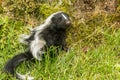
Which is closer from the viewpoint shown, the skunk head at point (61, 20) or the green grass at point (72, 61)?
the green grass at point (72, 61)

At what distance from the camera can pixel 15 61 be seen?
6770mm

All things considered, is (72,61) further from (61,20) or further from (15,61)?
(15,61)

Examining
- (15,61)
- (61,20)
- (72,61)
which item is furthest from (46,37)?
(15,61)

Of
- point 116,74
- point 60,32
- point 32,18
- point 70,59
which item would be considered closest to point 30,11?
point 32,18

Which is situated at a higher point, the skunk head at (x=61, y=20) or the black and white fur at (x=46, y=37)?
the skunk head at (x=61, y=20)

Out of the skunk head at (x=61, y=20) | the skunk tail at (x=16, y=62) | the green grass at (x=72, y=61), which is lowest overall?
the green grass at (x=72, y=61)

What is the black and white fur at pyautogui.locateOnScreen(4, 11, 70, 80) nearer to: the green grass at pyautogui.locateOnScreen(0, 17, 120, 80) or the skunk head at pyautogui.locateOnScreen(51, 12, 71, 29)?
the skunk head at pyautogui.locateOnScreen(51, 12, 71, 29)

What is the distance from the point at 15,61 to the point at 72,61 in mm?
852

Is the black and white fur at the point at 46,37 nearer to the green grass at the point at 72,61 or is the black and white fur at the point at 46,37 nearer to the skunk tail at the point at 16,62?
the skunk tail at the point at 16,62

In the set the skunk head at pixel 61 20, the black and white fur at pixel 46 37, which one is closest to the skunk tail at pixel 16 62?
the black and white fur at pixel 46 37

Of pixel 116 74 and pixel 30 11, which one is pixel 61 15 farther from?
pixel 116 74

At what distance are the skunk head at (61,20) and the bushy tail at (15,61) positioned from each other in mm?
634

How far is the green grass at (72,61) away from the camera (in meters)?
6.63

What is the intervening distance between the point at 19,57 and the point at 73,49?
87 cm
